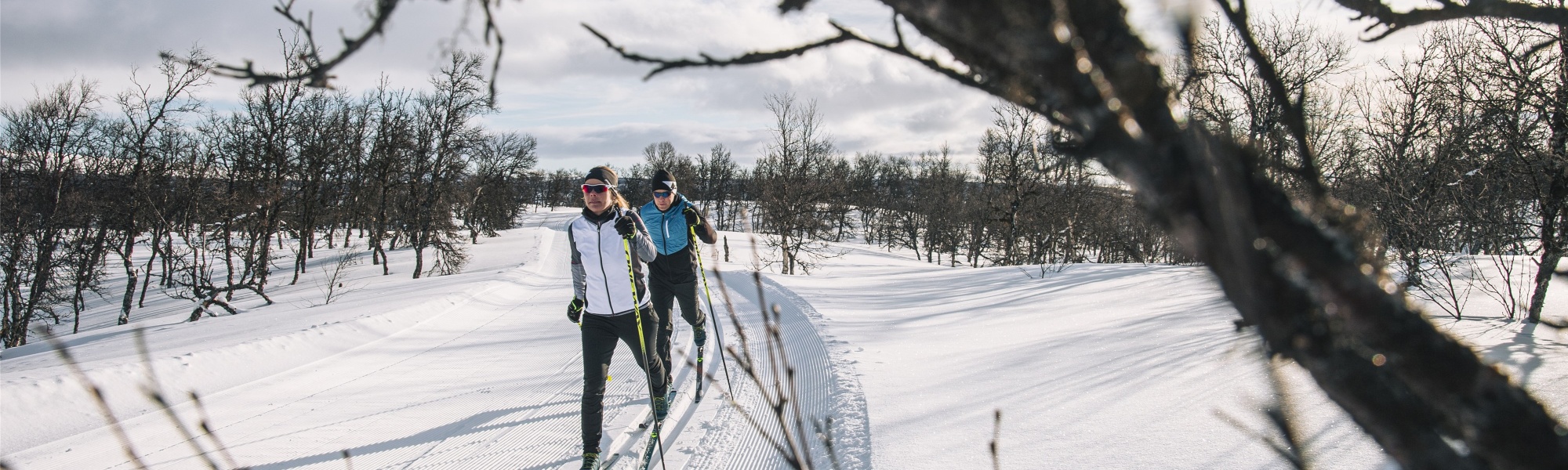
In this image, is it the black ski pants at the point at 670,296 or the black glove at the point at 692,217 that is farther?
the black ski pants at the point at 670,296

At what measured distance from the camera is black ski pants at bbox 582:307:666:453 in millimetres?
3828

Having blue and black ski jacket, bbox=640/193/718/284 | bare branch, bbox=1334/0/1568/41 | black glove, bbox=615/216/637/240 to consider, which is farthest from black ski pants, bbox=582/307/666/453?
bare branch, bbox=1334/0/1568/41

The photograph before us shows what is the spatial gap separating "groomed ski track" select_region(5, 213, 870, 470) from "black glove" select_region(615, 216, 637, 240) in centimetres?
93

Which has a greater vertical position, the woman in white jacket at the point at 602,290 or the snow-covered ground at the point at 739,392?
the woman in white jacket at the point at 602,290

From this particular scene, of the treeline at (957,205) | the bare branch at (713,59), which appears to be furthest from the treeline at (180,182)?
the bare branch at (713,59)

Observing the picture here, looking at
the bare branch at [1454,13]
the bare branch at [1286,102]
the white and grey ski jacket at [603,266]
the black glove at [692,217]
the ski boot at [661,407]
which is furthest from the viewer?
the black glove at [692,217]

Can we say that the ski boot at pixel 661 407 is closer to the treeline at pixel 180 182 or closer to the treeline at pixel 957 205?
the treeline at pixel 957 205

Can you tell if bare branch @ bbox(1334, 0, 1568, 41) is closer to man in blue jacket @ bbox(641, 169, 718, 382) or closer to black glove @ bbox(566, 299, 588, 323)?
black glove @ bbox(566, 299, 588, 323)

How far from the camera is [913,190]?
204ft

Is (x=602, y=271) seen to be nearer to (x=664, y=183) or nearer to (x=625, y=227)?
(x=625, y=227)

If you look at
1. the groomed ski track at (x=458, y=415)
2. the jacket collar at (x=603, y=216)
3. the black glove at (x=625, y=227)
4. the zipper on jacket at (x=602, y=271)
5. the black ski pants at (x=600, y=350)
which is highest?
the jacket collar at (x=603, y=216)

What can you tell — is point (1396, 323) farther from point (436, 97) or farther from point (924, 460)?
point (436, 97)

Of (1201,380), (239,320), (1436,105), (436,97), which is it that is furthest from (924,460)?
(436,97)

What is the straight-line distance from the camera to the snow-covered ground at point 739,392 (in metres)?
3.66
